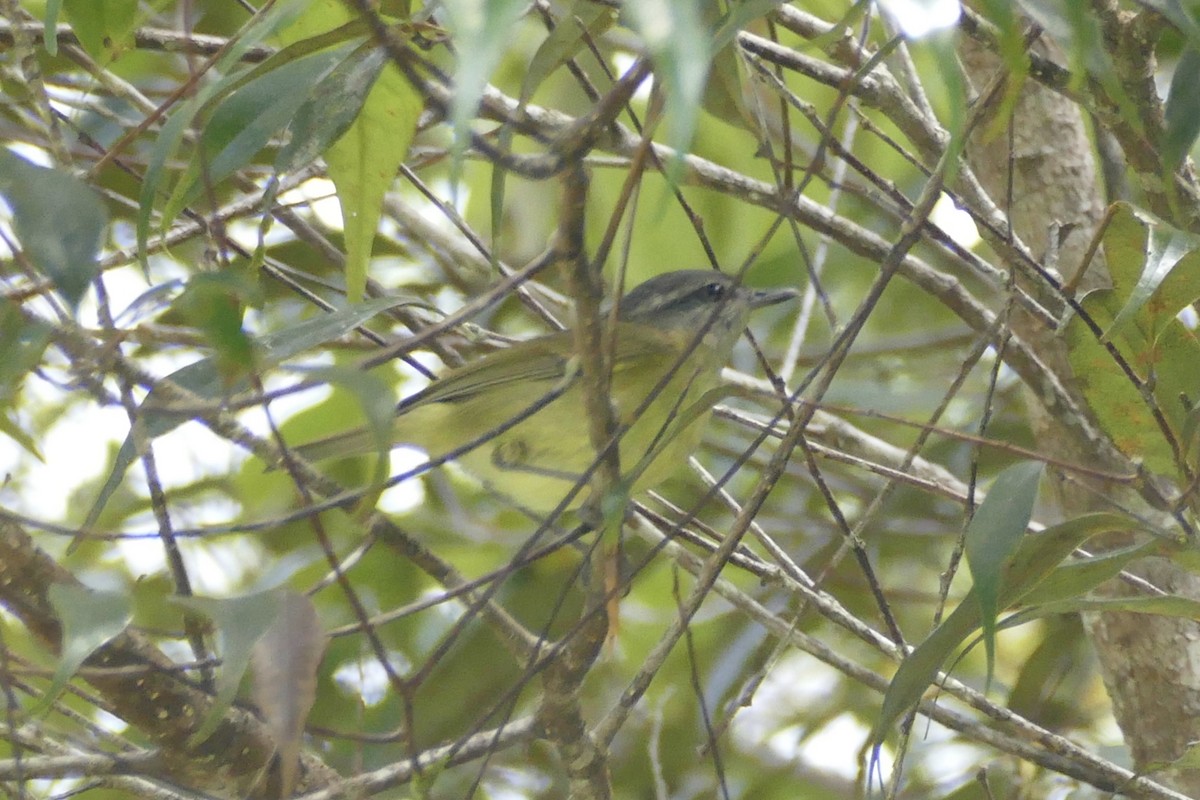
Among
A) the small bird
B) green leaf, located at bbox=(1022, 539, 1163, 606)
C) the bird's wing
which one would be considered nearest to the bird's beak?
the small bird

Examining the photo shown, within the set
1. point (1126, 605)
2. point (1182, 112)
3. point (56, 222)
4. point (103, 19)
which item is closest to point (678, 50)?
point (56, 222)

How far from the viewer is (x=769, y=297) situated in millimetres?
3816

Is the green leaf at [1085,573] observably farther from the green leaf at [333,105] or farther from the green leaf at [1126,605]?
the green leaf at [333,105]

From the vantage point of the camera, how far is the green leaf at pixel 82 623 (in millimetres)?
1529

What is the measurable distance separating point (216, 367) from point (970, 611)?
1.25 meters

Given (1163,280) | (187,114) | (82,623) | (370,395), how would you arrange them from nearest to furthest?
(370,395)
(82,623)
(187,114)
(1163,280)

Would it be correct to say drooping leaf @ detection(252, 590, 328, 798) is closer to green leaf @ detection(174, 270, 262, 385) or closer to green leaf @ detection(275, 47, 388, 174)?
green leaf @ detection(174, 270, 262, 385)

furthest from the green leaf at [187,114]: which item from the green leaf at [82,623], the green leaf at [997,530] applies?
the green leaf at [997,530]

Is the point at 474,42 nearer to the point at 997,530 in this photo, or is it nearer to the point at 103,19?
the point at 997,530

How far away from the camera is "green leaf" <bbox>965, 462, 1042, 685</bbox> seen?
174cm

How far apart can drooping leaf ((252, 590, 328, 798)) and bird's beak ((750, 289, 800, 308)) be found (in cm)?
247

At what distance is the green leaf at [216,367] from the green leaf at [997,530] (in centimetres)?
99

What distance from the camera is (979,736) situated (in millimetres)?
2629

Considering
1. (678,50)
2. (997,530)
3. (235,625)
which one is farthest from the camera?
(997,530)
